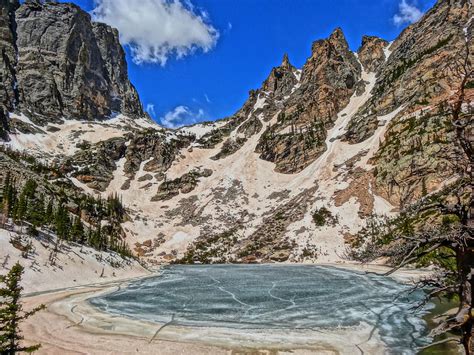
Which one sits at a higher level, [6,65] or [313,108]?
[6,65]

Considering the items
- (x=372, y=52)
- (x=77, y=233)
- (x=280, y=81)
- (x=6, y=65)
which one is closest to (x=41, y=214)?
(x=77, y=233)

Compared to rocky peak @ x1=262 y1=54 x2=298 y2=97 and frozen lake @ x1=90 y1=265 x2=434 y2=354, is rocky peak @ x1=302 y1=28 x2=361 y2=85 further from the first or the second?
frozen lake @ x1=90 y1=265 x2=434 y2=354

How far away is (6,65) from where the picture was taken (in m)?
168

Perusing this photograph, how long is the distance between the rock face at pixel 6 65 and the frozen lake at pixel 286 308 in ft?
413

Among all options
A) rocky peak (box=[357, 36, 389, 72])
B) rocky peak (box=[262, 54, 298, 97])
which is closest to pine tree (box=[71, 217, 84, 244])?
rocky peak (box=[262, 54, 298, 97])

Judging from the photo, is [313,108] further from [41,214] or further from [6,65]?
[6,65]

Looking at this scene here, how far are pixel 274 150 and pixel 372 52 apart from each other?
9365cm

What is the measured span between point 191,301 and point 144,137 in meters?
143

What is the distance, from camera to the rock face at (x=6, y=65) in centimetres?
13682

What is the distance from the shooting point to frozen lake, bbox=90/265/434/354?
18.6 m

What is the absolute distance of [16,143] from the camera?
436 ft

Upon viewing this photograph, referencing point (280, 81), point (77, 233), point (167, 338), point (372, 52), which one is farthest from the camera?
point (280, 81)

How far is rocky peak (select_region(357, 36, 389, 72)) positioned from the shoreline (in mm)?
182118

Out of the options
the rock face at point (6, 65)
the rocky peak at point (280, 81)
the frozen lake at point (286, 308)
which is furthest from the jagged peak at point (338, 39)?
the frozen lake at point (286, 308)
